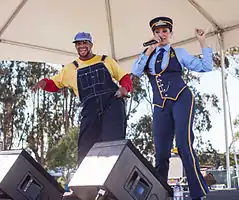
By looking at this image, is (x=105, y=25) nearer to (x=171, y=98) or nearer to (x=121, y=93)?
(x=121, y=93)

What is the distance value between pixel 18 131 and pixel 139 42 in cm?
1383

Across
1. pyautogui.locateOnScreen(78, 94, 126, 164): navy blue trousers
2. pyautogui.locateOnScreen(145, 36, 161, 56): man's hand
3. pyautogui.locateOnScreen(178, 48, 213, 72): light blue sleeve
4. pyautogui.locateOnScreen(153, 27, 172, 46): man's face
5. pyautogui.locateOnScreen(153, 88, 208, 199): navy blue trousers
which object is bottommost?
pyautogui.locateOnScreen(153, 88, 208, 199): navy blue trousers

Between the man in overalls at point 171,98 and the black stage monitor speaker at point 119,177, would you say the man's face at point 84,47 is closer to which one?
the man in overalls at point 171,98

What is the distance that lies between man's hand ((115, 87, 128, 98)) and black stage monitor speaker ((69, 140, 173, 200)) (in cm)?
67

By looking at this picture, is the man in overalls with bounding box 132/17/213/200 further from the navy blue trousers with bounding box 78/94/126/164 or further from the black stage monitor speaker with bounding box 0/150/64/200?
the black stage monitor speaker with bounding box 0/150/64/200

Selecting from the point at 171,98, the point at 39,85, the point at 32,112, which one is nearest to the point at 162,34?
the point at 171,98

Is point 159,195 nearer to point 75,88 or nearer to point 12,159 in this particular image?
point 12,159

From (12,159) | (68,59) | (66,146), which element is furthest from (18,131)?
(12,159)

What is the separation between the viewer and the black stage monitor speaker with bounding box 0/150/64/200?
2617 mm

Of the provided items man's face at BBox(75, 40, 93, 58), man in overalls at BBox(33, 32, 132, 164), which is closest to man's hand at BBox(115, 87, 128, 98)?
man in overalls at BBox(33, 32, 132, 164)

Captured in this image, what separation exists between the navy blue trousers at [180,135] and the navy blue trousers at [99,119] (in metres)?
0.45

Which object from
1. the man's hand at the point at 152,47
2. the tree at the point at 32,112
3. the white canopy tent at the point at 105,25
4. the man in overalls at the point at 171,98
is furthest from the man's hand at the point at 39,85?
the tree at the point at 32,112

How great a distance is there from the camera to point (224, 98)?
475cm

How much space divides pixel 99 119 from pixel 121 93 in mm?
259
